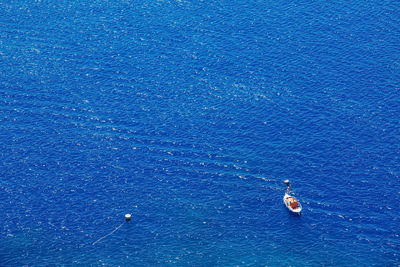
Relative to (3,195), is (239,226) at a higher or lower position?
lower

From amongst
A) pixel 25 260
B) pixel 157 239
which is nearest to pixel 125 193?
pixel 157 239

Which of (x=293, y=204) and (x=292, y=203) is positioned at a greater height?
(x=292, y=203)

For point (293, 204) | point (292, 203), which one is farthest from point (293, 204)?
point (292, 203)

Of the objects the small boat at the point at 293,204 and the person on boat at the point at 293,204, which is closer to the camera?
the small boat at the point at 293,204

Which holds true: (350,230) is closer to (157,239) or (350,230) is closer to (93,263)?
(157,239)

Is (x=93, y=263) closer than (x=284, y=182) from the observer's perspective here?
Yes

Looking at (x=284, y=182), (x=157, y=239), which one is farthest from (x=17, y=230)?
(x=284, y=182)

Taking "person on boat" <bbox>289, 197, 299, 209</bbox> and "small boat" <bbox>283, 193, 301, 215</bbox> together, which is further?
"person on boat" <bbox>289, 197, 299, 209</bbox>

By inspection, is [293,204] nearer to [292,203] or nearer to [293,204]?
[293,204]

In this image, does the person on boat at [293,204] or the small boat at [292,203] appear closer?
the small boat at [292,203]

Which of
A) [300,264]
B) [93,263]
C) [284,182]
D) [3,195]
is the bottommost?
[300,264]
